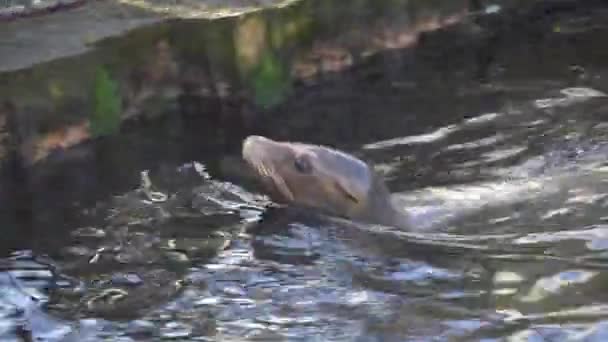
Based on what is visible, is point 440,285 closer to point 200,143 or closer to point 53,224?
point 53,224

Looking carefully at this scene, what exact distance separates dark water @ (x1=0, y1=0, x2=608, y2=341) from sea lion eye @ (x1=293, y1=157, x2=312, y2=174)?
223mm

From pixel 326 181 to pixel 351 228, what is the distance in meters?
0.27

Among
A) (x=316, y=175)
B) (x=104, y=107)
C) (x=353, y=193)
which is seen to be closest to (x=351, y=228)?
(x=353, y=193)

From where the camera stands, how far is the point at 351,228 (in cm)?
623

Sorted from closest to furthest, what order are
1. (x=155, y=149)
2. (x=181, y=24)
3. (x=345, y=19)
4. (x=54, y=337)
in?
(x=54, y=337) < (x=155, y=149) < (x=181, y=24) < (x=345, y=19)

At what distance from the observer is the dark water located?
5141 millimetres

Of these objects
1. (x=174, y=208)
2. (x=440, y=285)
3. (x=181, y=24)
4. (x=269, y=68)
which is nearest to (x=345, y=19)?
(x=269, y=68)

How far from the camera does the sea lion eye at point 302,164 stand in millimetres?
6344

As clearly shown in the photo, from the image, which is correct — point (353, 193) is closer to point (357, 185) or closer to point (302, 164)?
point (357, 185)

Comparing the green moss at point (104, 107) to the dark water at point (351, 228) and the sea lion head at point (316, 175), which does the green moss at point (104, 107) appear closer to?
the dark water at point (351, 228)

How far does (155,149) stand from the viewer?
7.59m

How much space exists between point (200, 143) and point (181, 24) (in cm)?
87

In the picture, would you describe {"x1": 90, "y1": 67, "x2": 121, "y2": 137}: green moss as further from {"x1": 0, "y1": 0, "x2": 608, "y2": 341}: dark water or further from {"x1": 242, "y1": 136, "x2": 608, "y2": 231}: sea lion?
{"x1": 242, "y1": 136, "x2": 608, "y2": 231}: sea lion

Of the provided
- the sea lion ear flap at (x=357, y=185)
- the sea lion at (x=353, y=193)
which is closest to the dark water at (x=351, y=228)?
the sea lion at (x=353, y=193)
